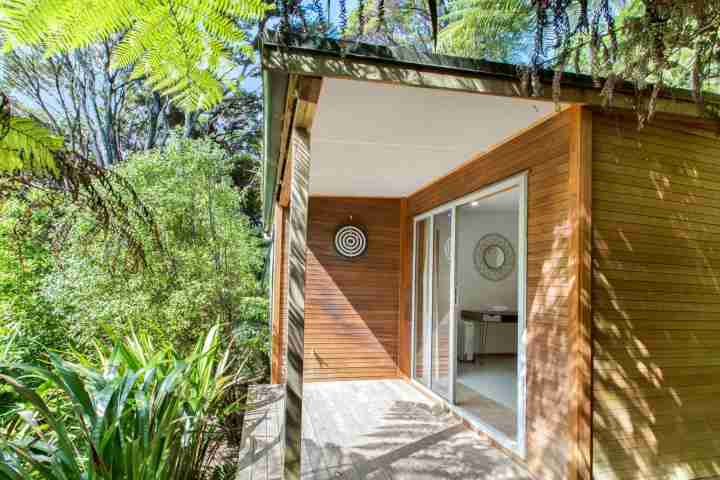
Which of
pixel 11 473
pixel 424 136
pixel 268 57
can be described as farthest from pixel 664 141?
pixel 11 473

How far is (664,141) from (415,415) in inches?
128

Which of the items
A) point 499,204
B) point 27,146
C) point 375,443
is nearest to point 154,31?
point 27,146

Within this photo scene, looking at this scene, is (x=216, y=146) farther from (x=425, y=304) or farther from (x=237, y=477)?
(x=237, y=477)

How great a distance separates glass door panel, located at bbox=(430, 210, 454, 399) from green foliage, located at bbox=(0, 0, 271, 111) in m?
4.12

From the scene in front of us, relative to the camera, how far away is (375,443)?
152 inches

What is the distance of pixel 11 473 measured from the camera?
1.47 metres

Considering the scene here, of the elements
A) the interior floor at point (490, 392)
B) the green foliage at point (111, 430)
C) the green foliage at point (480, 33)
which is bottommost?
the interior floor at point (490, 392)

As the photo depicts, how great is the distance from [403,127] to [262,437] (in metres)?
2.83

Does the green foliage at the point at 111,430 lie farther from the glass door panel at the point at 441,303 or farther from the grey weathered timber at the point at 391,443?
the glass door panel at the point at 441,303

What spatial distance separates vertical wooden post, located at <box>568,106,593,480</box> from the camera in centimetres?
279

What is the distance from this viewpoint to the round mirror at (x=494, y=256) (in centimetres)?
844

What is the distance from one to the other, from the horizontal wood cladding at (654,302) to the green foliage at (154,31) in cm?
265

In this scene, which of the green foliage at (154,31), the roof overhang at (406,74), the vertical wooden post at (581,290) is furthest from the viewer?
the vertical wooden post at (581,290)

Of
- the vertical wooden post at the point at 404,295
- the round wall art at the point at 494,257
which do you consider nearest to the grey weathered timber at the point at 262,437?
the vertical wooden post at the point at 404,295
